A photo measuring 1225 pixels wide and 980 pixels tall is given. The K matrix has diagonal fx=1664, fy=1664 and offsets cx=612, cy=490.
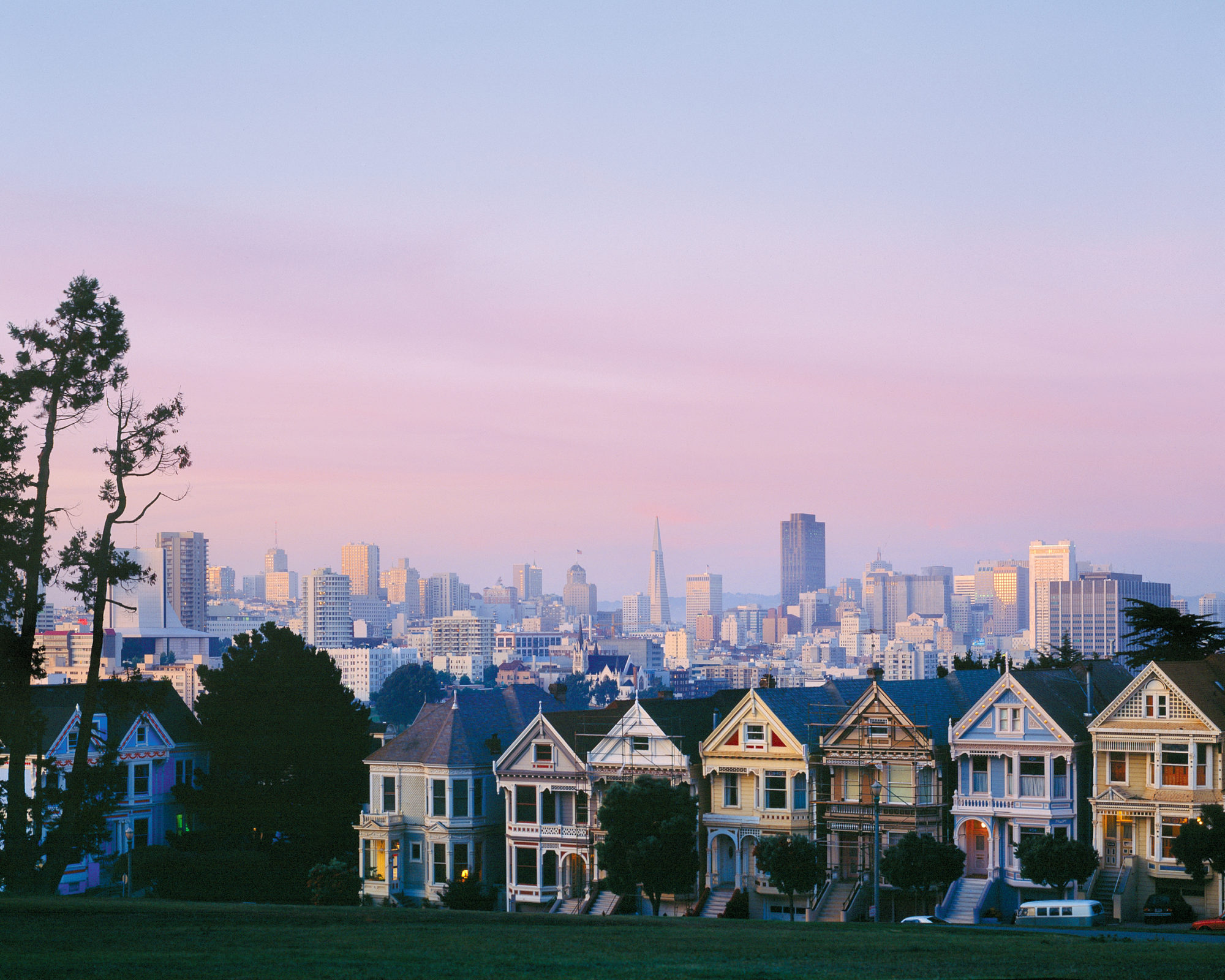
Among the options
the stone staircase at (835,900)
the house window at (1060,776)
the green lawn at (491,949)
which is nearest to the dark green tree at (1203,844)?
the house window at (1060,776)

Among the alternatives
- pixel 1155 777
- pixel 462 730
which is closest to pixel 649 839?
pixel 462 730

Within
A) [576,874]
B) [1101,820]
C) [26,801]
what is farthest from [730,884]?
[26,801]

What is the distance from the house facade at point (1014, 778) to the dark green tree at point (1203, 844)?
A: 4436 millimetres

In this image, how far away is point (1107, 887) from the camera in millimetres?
53219

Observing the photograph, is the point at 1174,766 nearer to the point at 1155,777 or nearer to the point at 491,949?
the point at 1155,777

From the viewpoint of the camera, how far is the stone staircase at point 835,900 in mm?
55875

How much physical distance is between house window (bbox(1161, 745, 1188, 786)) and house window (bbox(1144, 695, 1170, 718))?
102cm

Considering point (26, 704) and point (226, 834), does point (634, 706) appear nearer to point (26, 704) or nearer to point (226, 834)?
point (226, 834)

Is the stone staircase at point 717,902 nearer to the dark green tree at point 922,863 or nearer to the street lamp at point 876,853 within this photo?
the street lamp at point 876,853

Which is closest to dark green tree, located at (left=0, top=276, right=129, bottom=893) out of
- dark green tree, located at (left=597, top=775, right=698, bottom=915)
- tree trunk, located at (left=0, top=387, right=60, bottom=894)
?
tree trunk, located at (left=0, top=387, right=60, bottom=894)

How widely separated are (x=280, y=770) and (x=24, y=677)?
114 ft

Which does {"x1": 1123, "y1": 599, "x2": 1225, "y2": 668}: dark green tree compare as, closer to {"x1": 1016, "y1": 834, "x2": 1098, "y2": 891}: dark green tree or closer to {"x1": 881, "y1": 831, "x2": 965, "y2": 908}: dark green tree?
{"x1": 1016, "y1": 834, "x2": 1098, "y2": 891}: dark green tree

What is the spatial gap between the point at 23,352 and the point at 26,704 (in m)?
7.84

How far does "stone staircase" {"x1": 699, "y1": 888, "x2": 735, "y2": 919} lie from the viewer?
5756cm
